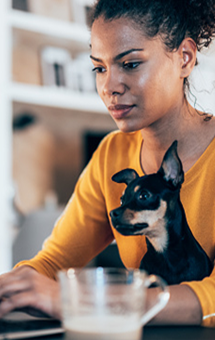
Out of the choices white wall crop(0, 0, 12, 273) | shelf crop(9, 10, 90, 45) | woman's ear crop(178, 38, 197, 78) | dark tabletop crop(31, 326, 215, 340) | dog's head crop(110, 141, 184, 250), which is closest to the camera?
dark tabletop crop(31, 326, 215, 340)

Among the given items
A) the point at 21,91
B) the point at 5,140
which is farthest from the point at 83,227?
the point at 21,91

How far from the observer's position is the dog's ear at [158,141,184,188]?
81 cm

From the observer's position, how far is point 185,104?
3.15 feet

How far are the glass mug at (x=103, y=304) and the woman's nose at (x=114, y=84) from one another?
425mm

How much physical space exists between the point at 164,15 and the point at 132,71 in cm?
13

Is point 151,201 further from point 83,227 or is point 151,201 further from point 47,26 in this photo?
point 47,26

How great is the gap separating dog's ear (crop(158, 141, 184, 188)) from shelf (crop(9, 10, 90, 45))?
2.20 meters

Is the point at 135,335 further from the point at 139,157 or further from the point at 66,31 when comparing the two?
the point at 66,31

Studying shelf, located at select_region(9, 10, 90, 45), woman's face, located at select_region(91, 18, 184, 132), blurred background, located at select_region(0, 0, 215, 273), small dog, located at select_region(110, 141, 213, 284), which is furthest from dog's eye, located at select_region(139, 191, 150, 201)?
shelf, located at select_region(9, 10, 90, 45)

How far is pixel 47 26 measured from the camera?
9.81 ft

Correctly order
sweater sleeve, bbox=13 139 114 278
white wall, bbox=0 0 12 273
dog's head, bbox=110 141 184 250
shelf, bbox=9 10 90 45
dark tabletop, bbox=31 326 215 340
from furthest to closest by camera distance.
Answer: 1. shelf, bbox=9 10 90 45
2. white wall, bbox=0 0 12 273
3. sweater sleeve, bbox=13 139 114 278
4. dog's head, bbox=110 141 184 250
5. dark tabletop, bbox=31 326 215 340

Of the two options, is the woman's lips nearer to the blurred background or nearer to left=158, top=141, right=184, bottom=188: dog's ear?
left=158, top=141, right=184, bottom=188: dog's ear

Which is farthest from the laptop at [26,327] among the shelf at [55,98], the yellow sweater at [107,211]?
the shelf at [55,98]

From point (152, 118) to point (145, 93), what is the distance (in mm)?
57
